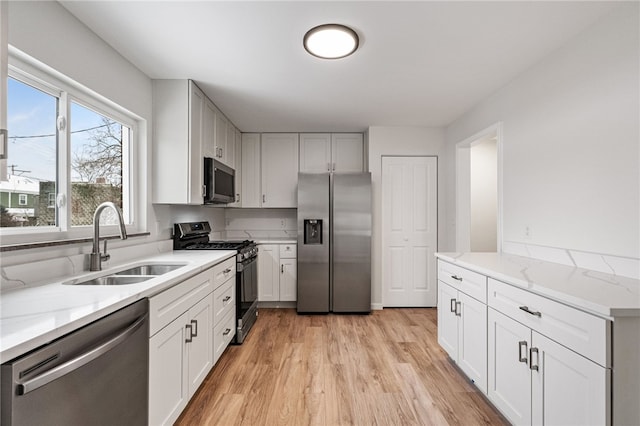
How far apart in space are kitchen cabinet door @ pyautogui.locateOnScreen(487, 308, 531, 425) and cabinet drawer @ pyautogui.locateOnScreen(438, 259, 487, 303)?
0.49ft

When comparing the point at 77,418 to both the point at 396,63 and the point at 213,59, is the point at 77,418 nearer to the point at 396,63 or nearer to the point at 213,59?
the point at 213,59

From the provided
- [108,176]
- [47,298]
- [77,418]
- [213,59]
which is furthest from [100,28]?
[77,418]

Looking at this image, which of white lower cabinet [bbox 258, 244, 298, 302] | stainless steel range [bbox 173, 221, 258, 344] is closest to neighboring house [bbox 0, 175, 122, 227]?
stainless steel range [bbox 173, 221, 258, 344]

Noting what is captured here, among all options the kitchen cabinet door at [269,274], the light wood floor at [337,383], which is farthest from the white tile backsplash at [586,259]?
the kitchen cabinet door at [269,274]

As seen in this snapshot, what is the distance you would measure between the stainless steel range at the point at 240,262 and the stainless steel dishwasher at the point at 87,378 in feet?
4.96

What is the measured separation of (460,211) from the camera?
359 centimetres

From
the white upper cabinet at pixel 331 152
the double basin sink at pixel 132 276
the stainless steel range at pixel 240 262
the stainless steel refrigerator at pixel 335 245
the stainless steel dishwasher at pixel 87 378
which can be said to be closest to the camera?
the stainless steel dishwasher at pixel 87 378

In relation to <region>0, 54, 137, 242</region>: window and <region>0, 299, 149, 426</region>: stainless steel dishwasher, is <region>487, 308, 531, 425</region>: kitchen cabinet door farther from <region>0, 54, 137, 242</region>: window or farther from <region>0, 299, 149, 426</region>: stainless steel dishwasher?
<region>0, 54, 137, 242</region>: window

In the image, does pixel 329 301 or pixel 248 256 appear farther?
pixel 329 301

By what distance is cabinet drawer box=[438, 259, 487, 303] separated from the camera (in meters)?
1.91

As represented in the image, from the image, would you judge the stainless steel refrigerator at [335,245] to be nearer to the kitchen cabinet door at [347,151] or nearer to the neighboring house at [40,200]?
the kitchen cabinet door at [347,151]

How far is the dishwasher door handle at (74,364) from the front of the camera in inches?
31.8

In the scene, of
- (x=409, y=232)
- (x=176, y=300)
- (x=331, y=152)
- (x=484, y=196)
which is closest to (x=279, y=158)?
(x=331, y=152)

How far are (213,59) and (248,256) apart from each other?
1.83 meters
